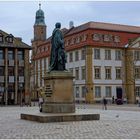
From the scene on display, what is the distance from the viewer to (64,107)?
2214 centimetres

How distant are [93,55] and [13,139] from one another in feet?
201

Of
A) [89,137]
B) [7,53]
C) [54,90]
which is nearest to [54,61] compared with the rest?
[54,90]

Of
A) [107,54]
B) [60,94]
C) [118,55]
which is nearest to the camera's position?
[60,94]

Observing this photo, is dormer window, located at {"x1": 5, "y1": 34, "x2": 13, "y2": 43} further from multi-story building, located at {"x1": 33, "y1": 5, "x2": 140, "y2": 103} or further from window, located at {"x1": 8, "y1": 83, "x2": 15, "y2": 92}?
multi-story building, located at {"x1": 33, "y1": 5, "x2": 140, "y2": 103}

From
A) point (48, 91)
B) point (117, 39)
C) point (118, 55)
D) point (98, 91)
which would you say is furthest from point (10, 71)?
point (48, 91)

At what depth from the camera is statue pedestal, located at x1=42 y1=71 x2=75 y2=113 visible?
72.9 ft

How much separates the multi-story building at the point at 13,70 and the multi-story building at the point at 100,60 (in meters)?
11.7

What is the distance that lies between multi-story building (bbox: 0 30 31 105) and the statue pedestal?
141 ft

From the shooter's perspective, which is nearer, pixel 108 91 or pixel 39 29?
pixel 108 91

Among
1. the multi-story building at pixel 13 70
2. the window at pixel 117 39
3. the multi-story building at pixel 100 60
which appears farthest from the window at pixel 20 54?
the window at pixel 117 39

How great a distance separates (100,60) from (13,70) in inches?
681

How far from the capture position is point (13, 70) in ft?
219

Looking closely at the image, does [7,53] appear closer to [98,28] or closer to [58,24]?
[98,28]

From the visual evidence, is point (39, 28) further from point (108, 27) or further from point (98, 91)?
point (98, 91)
